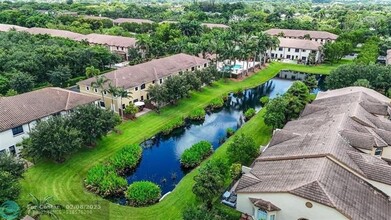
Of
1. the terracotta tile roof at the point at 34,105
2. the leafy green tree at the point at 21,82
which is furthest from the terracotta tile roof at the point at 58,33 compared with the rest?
the terracotta tile roof at the point at 34,105

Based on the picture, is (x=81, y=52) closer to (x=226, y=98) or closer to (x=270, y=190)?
(x=226, y=98)

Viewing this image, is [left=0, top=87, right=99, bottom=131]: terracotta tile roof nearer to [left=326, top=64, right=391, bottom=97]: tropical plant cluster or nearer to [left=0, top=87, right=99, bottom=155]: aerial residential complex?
[left=0, top=87, right=99, bottom=155]: aerial residential complex

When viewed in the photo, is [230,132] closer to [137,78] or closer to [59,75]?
[137,78]

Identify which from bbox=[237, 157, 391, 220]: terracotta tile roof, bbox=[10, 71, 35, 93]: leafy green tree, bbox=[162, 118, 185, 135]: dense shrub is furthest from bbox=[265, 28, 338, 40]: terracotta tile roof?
bbox=[237, 157, 391, 220]: terracotta tile roof

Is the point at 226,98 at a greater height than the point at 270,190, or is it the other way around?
the point at 270,190

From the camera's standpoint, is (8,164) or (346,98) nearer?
(8,164)

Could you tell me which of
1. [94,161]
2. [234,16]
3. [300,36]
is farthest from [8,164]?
[234,16]
